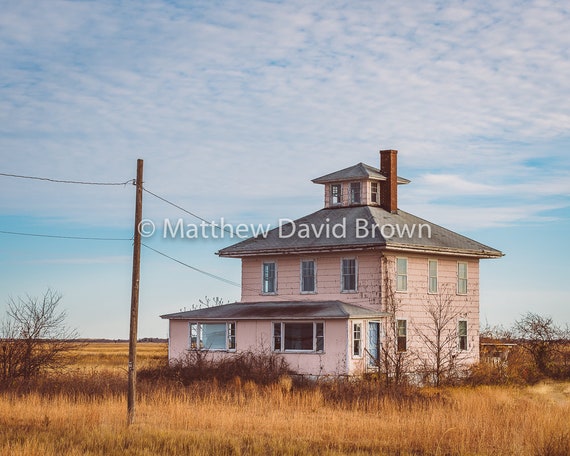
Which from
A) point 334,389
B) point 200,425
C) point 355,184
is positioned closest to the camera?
point 200,425

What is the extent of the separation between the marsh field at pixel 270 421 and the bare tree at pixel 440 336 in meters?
4.53

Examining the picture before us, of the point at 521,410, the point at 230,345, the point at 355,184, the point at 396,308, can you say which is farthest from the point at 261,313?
the point at 521,410

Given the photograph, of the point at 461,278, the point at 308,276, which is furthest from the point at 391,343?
the point at 461,278

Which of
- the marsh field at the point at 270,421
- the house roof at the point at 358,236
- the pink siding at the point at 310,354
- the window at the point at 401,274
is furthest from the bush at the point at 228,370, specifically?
the window at the point at 401,274

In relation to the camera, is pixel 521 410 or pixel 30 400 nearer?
pixel 521 410

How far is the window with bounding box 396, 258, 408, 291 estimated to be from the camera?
40.9 m

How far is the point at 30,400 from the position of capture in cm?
2928

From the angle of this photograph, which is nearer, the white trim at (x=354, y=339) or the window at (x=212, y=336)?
the white trim at (x=354, y=339)

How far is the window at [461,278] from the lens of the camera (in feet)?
146

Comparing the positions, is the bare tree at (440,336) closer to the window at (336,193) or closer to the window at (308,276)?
the window at (308,276)

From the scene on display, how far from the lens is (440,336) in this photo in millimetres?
42875

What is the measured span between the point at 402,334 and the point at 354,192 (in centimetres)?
805

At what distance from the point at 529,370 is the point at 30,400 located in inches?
1019

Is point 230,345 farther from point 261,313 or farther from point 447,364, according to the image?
point 447,364
